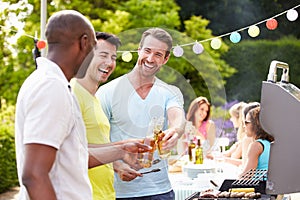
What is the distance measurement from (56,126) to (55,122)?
0.01 meters

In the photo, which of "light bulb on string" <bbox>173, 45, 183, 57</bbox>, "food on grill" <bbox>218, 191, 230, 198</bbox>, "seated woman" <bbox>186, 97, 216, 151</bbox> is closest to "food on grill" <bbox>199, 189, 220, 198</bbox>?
"food on grill" <bbox>218, 191, 230, 198</bbox>

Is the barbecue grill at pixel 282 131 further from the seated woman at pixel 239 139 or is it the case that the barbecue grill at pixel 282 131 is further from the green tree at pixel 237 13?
the green tree at pixel 237 13

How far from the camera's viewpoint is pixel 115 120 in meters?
2.34

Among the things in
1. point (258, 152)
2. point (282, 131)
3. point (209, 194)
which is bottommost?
point (209, 194)

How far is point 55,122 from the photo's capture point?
172cm

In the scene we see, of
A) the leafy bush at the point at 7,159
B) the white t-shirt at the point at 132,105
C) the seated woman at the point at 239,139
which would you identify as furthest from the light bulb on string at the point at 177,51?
the leafy bush at the point at 7,159

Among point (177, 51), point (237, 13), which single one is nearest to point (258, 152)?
point (177, 51)

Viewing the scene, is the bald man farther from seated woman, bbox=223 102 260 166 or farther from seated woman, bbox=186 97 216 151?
seated woman, bbox=223 102 260 166

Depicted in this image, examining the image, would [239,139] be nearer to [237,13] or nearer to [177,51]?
[177,51]

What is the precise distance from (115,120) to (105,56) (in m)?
0.24

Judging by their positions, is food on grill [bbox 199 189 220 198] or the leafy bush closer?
food on grill [bbox 199 189 220 198]

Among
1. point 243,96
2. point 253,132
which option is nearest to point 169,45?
point 253,132

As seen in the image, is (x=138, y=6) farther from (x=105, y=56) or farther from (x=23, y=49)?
(x=105, y=56)

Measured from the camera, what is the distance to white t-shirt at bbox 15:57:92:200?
171cm
